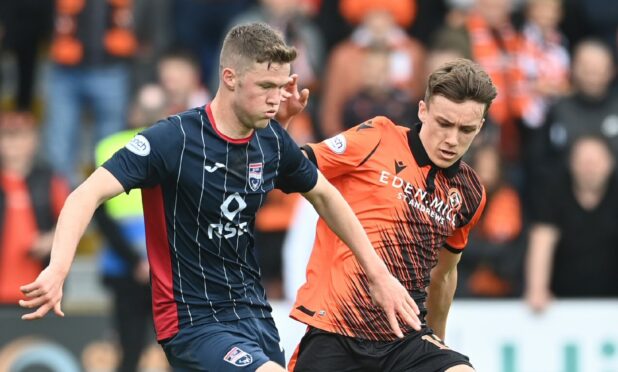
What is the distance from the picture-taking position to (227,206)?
6.05 meters

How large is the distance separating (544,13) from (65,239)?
736cm

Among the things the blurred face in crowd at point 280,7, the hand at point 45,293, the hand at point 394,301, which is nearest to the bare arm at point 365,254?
the hand at point 394,301

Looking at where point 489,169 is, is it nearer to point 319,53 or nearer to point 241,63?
point 319,53

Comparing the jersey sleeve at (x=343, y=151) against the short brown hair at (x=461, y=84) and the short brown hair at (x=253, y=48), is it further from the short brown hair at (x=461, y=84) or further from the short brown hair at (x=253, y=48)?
the short brown hair at (x=253, y=48)

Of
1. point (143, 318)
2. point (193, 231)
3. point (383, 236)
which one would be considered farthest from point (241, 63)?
point (143, 318)

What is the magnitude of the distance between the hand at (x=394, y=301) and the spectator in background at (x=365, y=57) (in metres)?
5.21

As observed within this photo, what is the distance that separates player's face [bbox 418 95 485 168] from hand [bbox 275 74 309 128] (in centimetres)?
64

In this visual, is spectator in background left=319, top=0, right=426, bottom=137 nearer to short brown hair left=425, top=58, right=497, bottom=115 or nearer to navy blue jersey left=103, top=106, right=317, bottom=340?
short brown hair left=425, top=58, right=497, bottom=115

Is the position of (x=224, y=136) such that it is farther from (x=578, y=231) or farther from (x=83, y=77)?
(x=83, y=77)

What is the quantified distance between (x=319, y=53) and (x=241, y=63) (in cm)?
638

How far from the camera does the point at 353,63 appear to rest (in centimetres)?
1145

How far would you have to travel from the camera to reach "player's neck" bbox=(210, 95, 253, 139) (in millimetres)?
5996

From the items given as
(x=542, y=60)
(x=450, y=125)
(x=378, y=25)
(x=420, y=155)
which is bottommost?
(x=420, y=155)

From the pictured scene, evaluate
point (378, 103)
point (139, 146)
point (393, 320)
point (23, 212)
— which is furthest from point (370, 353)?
point (23, 212)
